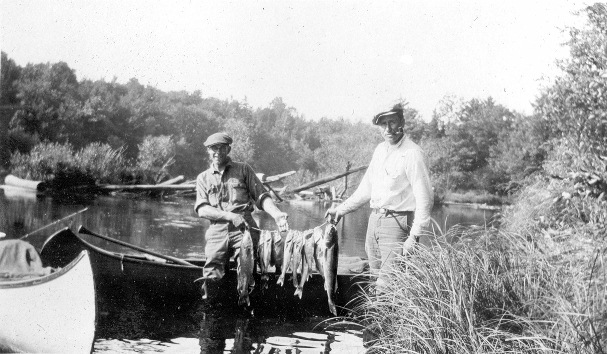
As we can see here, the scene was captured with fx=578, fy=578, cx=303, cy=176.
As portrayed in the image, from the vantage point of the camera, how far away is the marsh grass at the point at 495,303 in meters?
3.04

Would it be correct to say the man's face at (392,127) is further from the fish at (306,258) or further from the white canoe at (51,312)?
the white canoe at (51,312)

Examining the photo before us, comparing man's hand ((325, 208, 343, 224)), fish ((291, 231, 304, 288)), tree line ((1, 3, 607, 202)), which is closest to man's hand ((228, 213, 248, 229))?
fish ((291, 231, 304, 288))

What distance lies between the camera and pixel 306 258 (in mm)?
5363

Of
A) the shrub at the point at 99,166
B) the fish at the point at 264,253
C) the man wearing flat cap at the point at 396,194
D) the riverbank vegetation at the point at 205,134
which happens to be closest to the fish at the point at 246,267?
the fish at the point at 264,253

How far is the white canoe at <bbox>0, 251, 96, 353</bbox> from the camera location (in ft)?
15.4

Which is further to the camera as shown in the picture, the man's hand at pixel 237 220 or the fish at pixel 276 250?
the man's hand at pixel 237 220

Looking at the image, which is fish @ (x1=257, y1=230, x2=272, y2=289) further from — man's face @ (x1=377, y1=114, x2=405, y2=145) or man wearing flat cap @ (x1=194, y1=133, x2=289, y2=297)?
man's face @ (x1=377, y1=114, x2=405, y2=145)

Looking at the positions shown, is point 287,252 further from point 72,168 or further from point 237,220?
point 72,168

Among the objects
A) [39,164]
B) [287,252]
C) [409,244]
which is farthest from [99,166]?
[409,244]

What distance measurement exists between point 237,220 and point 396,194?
5.55 ft

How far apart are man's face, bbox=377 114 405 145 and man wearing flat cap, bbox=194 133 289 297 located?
149cm

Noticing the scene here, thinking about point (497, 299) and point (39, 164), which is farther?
point (39, 164)

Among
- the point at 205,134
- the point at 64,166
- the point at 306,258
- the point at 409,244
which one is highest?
the point at 205,134

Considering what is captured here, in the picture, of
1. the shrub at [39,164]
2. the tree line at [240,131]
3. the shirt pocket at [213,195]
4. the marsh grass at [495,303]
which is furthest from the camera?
the tree line at [240,131]
